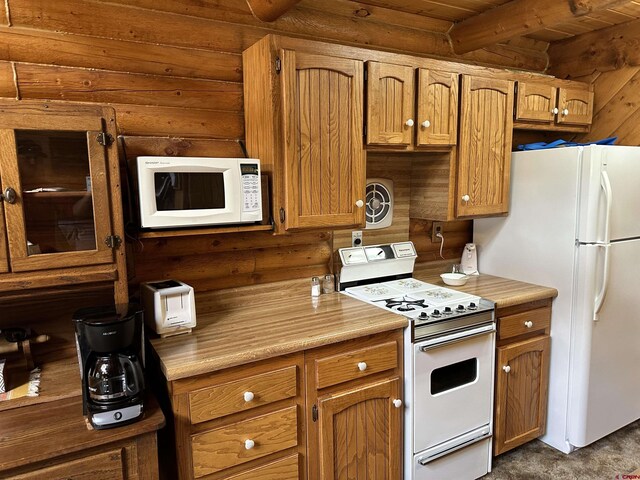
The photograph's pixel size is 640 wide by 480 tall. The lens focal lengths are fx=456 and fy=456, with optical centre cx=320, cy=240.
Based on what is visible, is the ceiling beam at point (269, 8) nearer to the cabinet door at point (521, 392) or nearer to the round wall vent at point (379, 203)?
the round wall vent at point (379, 203)

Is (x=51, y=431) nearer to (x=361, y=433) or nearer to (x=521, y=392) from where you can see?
(x=361, y=433)

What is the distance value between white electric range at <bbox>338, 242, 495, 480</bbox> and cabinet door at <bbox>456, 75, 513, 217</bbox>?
1.79 ft

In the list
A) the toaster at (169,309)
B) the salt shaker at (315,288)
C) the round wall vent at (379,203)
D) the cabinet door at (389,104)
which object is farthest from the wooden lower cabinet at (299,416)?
the cabinet door at (389,104)

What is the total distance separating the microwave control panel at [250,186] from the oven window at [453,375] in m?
1.13

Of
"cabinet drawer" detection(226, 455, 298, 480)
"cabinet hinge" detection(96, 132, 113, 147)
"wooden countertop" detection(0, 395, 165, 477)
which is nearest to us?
"wooden countertop" detection(0, 395, 165, 477)

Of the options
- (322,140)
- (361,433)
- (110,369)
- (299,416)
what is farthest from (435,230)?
(110,369)

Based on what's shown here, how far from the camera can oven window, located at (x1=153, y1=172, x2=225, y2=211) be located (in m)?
1.74

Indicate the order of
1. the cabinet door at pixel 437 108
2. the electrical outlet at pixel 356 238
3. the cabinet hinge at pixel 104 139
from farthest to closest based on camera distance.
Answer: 1. the electrical outlet at pixel 356 238
2. the cabinet door at pixel 437 108
3. the cabinet hinge at pixel 104 139

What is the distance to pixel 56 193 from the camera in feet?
5.00

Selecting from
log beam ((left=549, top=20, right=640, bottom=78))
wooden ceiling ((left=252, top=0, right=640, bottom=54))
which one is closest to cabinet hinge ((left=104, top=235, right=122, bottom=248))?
wooden ceiling ((left=252, top=0, right=640, bottom=54))

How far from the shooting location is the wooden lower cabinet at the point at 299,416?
5.22ft

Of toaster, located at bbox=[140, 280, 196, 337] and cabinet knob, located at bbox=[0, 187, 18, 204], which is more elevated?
cabinet knob, located at bbox=[0, 187, 18, 204]

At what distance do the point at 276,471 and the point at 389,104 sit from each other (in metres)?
1.68

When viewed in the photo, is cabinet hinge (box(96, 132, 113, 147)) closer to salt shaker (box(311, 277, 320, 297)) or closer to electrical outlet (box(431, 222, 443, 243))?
salt shaker (box(311, 277, 320, 297))
